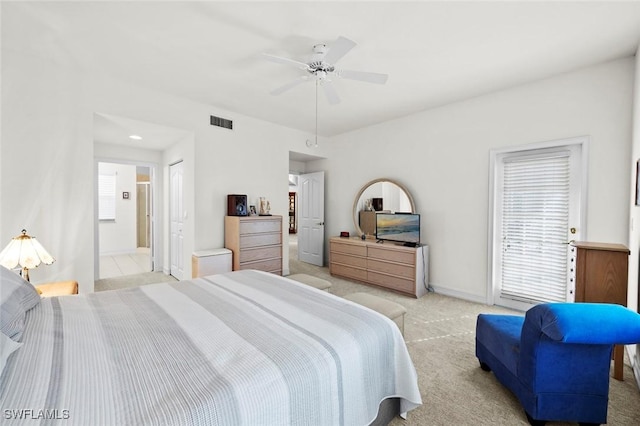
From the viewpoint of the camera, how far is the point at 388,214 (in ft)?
14.2

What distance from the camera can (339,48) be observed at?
1.99 meters

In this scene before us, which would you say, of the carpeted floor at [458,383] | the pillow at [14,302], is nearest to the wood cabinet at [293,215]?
the carpeted floor at [458,383]

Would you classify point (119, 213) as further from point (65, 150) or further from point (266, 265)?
point (266, 265)

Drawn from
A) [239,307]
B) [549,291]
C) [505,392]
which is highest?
[239,307]

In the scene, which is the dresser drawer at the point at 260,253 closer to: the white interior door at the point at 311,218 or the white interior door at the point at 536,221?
the white interior door at the point at 311,218

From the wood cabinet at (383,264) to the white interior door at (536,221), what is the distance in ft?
3.03

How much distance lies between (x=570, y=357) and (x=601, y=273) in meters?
1.26

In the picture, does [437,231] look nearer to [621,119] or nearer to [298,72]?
[621,119]

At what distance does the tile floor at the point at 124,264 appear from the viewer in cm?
496

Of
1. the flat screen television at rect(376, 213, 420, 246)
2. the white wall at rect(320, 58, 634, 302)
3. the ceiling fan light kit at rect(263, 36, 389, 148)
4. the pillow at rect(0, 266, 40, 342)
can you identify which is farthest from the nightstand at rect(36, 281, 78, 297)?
the white wall at rect(320, 58, 634, 302)

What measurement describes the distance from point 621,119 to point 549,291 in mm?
1969

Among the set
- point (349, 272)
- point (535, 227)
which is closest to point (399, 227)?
point (349, 272)

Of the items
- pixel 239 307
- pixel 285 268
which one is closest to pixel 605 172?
pixel 239 307

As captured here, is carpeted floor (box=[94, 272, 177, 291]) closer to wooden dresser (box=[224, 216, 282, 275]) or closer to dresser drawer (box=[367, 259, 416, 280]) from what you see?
wooden dresser (box=[224, 216, 282, 275])
